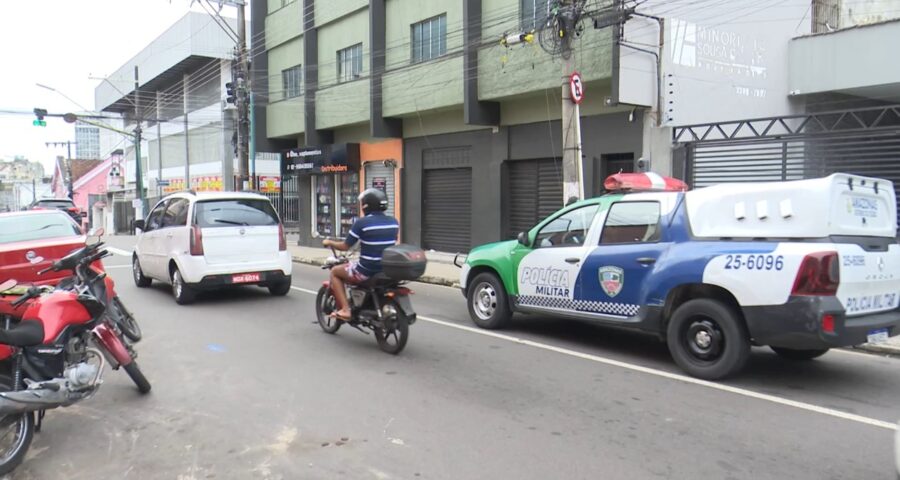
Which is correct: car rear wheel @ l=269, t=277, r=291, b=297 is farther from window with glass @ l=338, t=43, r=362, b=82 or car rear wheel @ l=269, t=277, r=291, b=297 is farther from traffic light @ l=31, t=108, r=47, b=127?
traffic light @ l=31, t=108, r=47, b=127

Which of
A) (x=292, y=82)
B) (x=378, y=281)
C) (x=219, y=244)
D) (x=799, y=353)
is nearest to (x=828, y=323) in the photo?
(x=799, y=353)

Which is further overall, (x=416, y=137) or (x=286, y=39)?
(x=286, y=39)

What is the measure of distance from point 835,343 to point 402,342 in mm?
4019

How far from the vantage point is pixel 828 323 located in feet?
17.1

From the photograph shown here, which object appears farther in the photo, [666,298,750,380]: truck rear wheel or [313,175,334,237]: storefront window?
[313,175,334,237]: storefront window

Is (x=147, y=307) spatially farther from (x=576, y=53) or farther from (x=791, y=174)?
(x=791, y=174)

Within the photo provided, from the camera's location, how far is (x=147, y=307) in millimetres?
10047

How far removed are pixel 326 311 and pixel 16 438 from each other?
13.3 ft

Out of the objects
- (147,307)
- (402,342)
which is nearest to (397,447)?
(402,342)

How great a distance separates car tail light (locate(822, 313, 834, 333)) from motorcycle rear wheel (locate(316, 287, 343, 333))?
5.15 meters

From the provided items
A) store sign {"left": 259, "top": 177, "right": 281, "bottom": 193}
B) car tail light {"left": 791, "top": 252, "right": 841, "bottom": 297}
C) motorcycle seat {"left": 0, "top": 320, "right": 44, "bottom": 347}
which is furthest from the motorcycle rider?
store sign {"left": 259, "top": 177, "right": 281, "bottom": 193}

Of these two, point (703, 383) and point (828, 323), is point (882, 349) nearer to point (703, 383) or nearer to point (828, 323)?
point (828, 323)

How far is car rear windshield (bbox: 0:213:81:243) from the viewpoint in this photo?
8.48 meters

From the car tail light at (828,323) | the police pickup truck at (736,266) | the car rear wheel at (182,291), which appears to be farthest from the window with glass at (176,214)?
the car tail light at (828,323)
